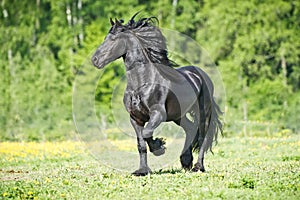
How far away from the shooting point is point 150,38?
11.6m

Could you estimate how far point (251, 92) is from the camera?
3431 cm

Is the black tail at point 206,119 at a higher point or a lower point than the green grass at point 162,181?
higher

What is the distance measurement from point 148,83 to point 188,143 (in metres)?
1.93

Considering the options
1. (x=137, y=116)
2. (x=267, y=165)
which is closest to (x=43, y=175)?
(x=137, y=116)

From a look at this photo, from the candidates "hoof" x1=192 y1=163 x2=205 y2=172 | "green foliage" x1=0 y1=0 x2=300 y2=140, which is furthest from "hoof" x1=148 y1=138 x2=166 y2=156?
"green foliage" x1=0 y1=0 x2=300 y2=140

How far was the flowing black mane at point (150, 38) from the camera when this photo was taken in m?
11.5

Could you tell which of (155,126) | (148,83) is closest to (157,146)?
(155,126)

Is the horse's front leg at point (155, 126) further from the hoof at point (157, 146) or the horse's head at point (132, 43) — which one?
the horse's head at point (132, 43)

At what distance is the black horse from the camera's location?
436 inches

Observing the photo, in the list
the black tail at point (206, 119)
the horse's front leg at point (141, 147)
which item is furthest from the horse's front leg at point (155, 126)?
the black tail at point (206, 119)

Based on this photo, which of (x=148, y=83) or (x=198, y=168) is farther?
(x=198, y=168)

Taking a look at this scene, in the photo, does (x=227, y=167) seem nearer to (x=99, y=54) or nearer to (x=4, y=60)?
(x=99, y=54)

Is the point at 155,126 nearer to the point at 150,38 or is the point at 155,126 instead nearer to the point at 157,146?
the point at 157,146

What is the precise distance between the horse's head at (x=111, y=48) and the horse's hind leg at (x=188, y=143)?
2141 millimetres
